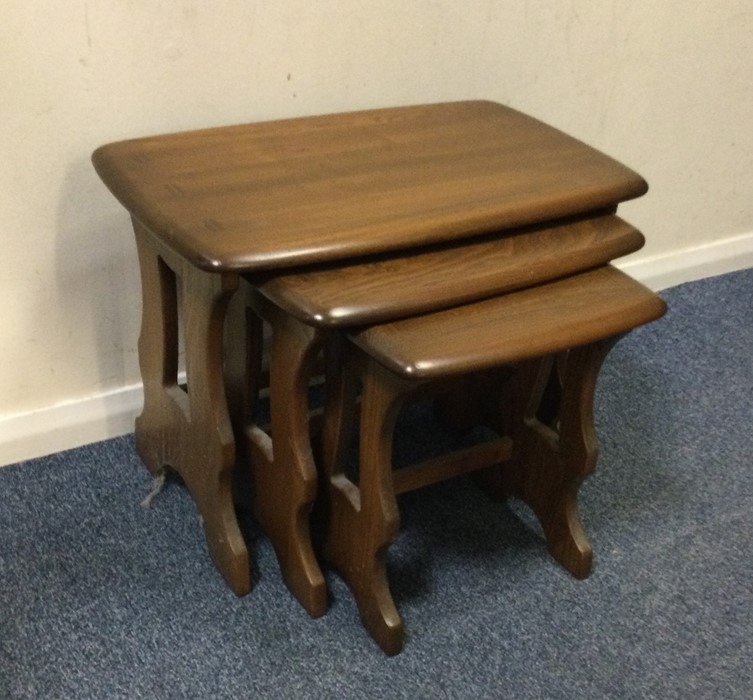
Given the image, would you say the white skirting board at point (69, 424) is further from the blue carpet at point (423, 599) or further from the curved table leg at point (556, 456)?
the curved table leg at point (556, 456)

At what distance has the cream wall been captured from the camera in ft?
3.68

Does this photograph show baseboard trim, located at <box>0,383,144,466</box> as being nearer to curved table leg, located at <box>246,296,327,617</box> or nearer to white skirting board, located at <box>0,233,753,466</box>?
white skirting board, located at <box>0,233,753,466</box>

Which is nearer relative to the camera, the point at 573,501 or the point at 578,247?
the point at 578,247

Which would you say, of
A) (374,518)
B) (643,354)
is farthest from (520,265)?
(643,354)

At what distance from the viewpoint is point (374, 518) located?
0.99 metres

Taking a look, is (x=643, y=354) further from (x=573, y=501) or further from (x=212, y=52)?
(x=212, y=52)

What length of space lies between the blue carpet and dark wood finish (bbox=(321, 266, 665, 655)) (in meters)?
0.06

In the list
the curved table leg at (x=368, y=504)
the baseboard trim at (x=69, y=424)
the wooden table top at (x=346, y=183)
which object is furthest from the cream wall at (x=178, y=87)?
the curved table leg at (x=368, y=504)

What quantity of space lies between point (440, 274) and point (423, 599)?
0.44 meters

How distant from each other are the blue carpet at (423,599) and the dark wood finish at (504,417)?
6 cm

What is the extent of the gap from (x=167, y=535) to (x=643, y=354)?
91cm

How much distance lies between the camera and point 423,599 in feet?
3.70

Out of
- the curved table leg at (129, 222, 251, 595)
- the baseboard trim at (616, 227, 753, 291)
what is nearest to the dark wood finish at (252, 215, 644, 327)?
the curved table leg at (129, 222, 251, 595)

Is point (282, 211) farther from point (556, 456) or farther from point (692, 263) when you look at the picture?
point (692, 263)
